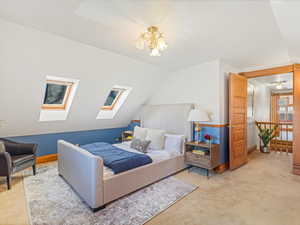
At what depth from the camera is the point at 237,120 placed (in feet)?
11.9

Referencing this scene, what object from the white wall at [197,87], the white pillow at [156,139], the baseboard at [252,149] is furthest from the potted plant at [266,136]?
the white pillow at [156,139]

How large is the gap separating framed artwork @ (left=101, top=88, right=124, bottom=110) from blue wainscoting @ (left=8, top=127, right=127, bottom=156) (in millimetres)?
838

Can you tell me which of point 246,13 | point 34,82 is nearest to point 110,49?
point 34,82

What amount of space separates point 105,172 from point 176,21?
226cm

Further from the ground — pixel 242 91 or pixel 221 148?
pixel 242 91

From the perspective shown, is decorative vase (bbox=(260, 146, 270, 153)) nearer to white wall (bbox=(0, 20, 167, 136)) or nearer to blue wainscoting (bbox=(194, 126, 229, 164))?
blue wainscoting (bbox=(194, 126, 229, 164))

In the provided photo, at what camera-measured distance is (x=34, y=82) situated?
115 inches

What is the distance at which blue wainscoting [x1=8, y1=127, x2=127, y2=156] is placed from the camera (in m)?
3.97

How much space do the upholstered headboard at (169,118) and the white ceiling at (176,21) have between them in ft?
4.97

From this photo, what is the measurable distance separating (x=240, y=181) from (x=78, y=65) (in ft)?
12.4

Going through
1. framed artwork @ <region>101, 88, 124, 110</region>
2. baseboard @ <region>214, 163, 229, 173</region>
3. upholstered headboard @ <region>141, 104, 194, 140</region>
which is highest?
framed artwork @ <region>101, 88, 124, 110</region>

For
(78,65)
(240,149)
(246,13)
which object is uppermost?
(246,13)

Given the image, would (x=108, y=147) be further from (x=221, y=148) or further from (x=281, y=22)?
(x=281, y=22)

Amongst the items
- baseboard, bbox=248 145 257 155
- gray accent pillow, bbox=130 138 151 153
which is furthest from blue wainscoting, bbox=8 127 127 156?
baseboard, bbox=248 145 257 155
